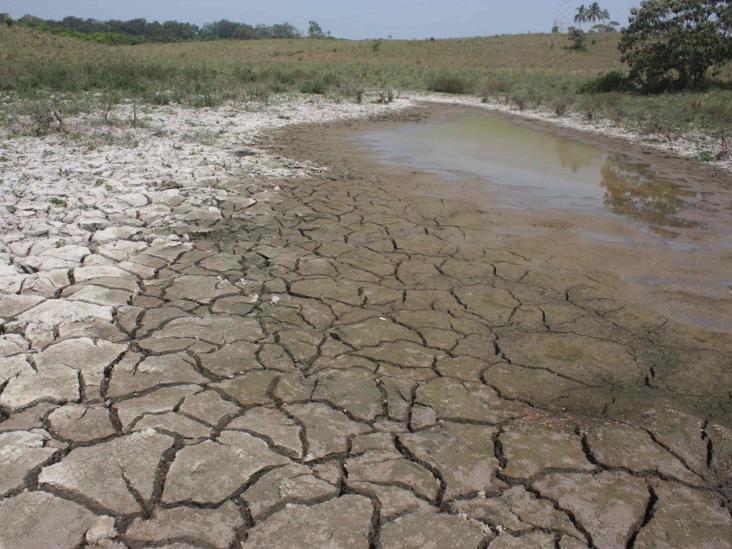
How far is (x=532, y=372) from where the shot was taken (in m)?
3.19

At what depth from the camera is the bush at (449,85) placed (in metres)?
24.5

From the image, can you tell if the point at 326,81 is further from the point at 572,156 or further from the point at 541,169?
the point at 541,169

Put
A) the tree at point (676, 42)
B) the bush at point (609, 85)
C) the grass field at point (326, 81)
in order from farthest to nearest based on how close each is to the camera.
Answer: the bush at point (609, 85) < the tree at point (676, 42) < the grass field at point (326, 81)

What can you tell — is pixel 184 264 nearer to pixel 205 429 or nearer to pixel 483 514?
pixel 205 429

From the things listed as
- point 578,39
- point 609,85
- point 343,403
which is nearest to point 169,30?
point 578,39

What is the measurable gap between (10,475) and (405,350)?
1.98m

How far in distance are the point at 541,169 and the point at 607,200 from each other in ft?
6.16

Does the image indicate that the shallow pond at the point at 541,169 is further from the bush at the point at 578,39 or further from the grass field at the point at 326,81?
the bush at the point at 578,39

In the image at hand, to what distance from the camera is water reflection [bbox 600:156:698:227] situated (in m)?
6.63

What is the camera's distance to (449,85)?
2472cm

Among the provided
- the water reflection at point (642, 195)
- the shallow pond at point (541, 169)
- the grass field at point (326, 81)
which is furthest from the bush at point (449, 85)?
the water reflection at point (642, 195)

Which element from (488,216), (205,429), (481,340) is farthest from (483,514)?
(488,216)

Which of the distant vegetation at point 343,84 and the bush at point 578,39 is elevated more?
the bush at point 578,39

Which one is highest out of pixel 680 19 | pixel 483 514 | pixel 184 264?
pixel 680 19
